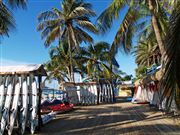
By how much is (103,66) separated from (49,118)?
2344 centimetres

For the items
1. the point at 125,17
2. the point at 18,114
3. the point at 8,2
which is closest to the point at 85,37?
the point at 125,17

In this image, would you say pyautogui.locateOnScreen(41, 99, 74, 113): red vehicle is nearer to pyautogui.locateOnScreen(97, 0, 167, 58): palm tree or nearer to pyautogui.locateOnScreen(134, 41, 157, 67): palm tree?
pyautogui.locateOnScreen(97, 0, 167, 58): palm tree

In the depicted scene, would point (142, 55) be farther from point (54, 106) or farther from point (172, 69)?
point (172, 69)

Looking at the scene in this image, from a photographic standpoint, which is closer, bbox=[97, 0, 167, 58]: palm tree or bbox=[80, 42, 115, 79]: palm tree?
bbox=[97, 0, 167, 58]: palm tree

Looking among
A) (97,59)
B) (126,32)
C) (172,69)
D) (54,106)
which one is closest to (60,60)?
(97,59)

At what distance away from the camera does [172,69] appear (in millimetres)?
3719

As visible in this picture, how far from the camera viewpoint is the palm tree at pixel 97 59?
131ft

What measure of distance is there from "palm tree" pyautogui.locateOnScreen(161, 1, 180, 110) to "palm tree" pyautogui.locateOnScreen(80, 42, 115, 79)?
35.5 m

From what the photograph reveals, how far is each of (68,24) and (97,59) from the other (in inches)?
312

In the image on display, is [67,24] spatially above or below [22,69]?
above

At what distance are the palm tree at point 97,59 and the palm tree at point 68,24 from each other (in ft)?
17.9

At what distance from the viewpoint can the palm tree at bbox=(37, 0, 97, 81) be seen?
33938 mm

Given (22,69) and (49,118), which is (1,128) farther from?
(49,118)

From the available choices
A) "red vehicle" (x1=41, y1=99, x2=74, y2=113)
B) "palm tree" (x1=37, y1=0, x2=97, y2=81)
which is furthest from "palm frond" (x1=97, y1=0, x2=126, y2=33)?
"palm tree" (x1=37, y1=0, x2=97, y2=81)
